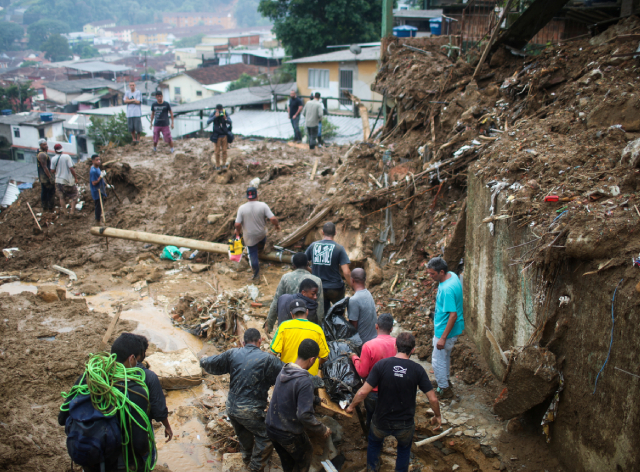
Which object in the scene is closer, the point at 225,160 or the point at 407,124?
the point at 407,124

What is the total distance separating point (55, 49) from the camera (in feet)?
330

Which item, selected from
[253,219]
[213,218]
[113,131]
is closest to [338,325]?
[253,219]

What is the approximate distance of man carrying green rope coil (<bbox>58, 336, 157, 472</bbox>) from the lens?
312cm

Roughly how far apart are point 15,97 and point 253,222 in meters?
51.5

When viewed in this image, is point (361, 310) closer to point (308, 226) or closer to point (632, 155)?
point (632, 155)

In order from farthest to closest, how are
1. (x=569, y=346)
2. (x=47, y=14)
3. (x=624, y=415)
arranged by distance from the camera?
(x=47, y=14) → (x=569, y=346) → (x=624, y=415)

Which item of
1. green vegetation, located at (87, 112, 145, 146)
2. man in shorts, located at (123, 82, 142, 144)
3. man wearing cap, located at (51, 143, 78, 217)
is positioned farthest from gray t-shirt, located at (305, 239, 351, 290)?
green vegetation, located at (87, 112, 145, 146)

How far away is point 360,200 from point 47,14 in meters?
161

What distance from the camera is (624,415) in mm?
3322

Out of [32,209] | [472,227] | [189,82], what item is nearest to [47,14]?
[189,82]

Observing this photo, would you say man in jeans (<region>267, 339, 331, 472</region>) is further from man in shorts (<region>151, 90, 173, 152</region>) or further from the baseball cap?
man in shorts (<region>151, 90, 173, 152</region>)

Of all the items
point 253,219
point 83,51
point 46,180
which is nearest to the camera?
point 253,219

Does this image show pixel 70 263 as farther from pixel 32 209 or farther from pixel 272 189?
pixel 272 189

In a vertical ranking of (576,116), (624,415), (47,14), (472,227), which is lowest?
(624,415)
